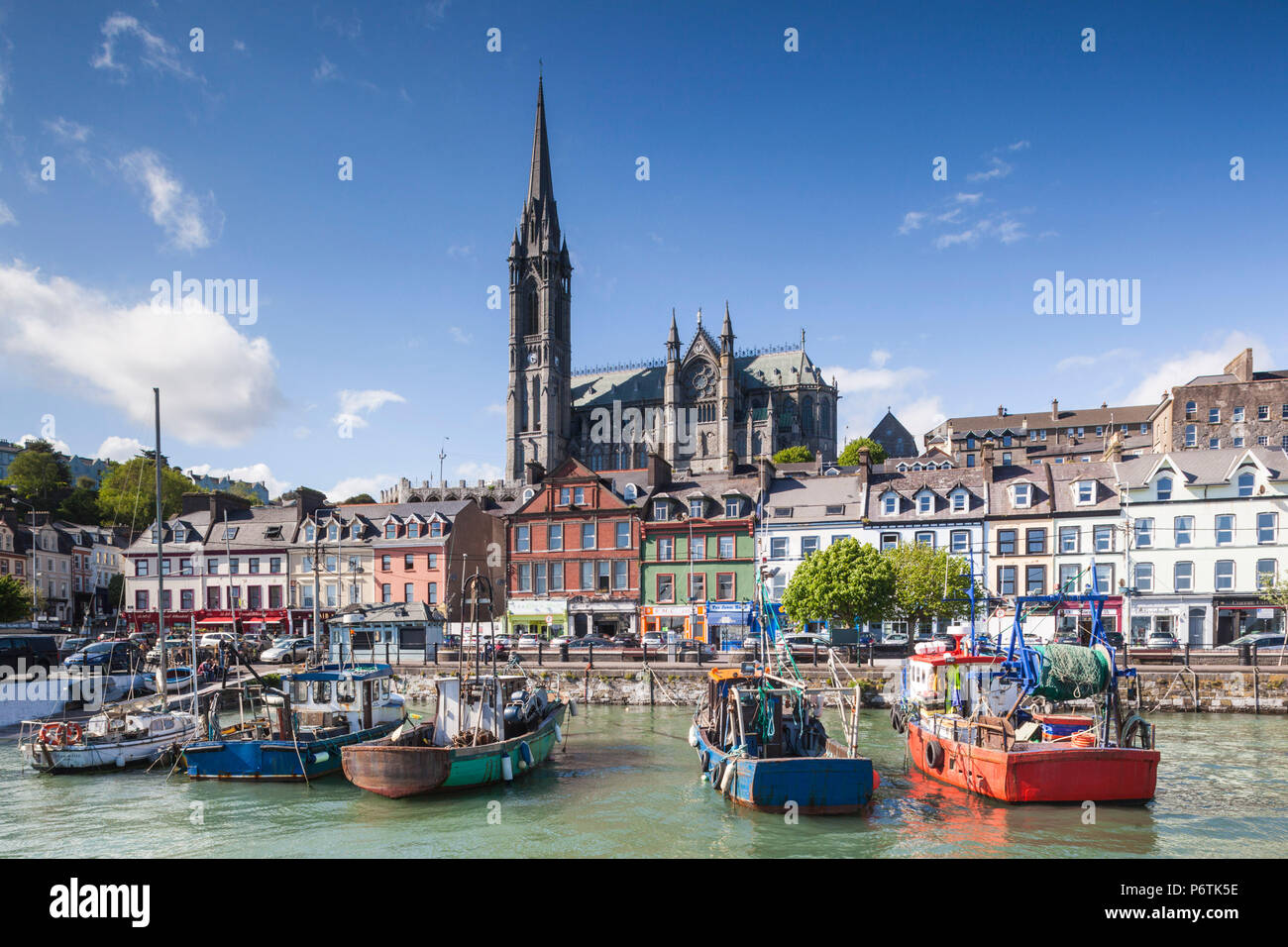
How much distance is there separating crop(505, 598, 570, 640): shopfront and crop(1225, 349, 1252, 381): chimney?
73356 millimetres

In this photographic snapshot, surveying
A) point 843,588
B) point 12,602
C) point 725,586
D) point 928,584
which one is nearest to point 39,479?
point 12,602

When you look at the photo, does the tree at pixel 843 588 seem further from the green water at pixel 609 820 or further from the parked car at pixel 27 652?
the parked car at pixel 27 652

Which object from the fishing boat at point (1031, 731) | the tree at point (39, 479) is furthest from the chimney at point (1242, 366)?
the tree at point (39, 479)

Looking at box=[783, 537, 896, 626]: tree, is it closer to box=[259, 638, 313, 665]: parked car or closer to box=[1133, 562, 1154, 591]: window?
box=[1133, 562, 1154, 591]: window

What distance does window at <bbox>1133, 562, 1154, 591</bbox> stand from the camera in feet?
180

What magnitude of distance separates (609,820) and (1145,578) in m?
44.9

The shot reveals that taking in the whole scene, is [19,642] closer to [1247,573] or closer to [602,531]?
[602,531]

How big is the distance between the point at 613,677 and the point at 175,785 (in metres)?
23.5

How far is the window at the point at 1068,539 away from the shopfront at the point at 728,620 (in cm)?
2007

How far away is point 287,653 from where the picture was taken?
54781 millimetres

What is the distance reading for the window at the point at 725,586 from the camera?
206 feet

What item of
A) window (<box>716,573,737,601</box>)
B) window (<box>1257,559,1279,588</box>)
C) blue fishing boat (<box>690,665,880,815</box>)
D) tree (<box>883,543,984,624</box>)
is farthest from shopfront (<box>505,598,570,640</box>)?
window (<box>1257,559,1279,588</box>)
